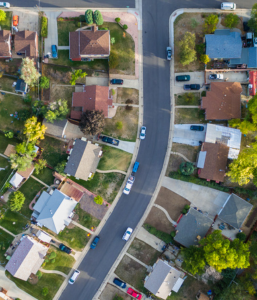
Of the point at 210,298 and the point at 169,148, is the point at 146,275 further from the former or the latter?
the point at 169,148

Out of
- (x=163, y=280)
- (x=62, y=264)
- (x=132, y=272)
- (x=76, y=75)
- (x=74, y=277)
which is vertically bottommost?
(x=74, y=277)

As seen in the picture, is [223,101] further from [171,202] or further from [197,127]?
[171,202]

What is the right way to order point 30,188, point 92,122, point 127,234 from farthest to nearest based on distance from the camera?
point 30,188
point 127,234
point 92,122

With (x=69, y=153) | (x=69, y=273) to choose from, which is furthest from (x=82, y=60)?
(x=69, y=273)

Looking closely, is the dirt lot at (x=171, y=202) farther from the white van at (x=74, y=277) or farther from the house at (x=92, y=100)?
the white van at (x=74, y=277)

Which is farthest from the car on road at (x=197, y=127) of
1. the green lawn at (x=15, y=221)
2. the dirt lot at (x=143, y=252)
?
the green lawn at (x=15, y=221)

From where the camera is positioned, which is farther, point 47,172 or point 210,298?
point 47,172

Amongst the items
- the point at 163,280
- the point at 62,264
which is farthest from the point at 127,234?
the point at 62,264
